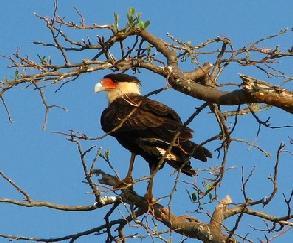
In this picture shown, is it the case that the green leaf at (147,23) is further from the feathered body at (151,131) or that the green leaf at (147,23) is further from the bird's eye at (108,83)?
the bird's eye at (108,83)

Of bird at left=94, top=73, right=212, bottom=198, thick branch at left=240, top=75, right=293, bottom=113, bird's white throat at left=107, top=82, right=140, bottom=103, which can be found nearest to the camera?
thick branch at left=240, top=75, right=293, bottom=113

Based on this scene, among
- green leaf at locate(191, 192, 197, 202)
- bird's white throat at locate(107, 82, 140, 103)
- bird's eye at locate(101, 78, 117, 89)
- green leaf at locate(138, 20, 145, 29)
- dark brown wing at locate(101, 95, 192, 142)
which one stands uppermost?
bird's eye at locate(101, 78, 117, 89)

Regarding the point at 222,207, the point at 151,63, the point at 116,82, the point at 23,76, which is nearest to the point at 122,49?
the point at 151,63

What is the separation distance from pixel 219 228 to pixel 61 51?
83.2 inches

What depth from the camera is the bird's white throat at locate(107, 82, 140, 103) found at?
7.69m

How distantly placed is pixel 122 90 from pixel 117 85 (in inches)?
5.5

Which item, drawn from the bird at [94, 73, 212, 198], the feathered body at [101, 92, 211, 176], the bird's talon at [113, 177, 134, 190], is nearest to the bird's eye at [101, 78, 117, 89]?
the bird at [94, 73, 212, 198]

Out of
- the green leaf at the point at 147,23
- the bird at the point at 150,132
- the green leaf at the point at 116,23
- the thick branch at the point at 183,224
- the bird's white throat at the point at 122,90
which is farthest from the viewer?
the bird's white throat at the point at 122,90

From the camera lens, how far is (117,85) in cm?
783

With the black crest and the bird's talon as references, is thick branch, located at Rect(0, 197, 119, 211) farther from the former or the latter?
the black crest

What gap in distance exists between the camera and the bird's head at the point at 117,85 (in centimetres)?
772

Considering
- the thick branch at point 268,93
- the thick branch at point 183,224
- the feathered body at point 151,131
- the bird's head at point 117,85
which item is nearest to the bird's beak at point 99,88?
the bird's head at point 117,85

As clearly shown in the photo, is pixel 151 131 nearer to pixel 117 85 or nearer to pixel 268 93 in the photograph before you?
pixel 117 85

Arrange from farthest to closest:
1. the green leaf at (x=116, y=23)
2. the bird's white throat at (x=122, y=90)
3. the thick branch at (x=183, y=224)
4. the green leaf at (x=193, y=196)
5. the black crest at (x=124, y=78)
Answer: the black crest at (x=124, y=78), the bird's white throat at (x=122, y=90), the thick branch at (x=183, y=224), the green leaf at (x=193, y=196), the green leaf at (x=116, y=23)
